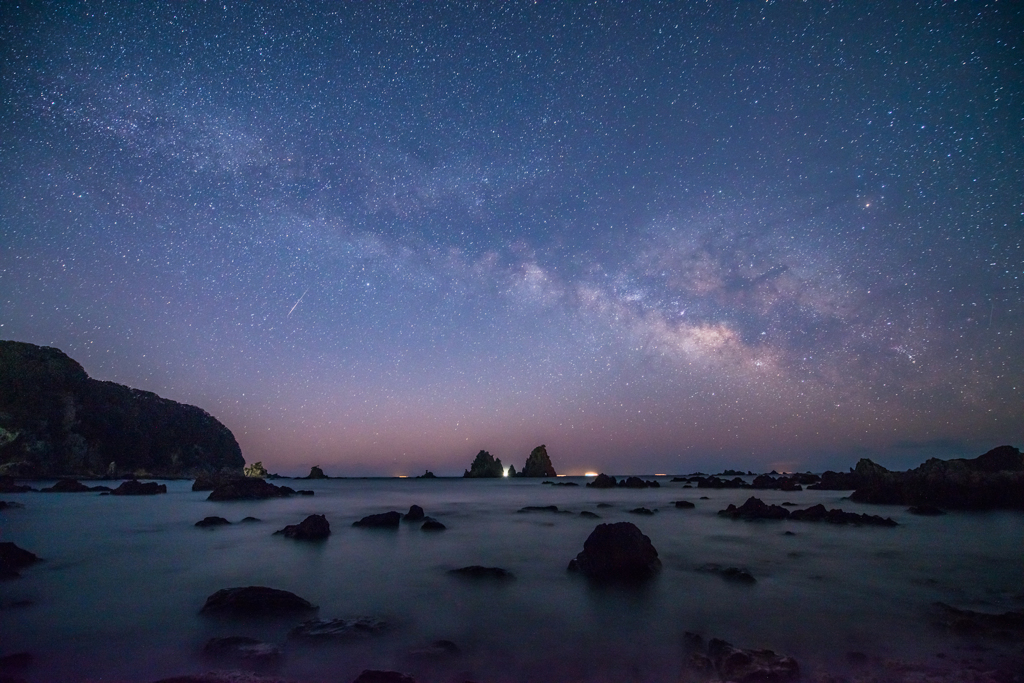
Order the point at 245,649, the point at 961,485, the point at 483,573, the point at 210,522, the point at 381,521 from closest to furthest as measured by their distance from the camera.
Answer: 1. the point at 245,649
2. the point at 483,573
3. the point at 210,522
4. the point at 381,521
5. the point at 961,485

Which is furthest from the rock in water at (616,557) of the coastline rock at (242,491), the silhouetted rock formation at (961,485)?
the coastline rock at (242,491)

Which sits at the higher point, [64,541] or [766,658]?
[766,658]

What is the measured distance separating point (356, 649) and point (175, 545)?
42.2 feet

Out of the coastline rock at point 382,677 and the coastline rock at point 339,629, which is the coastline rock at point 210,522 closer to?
the coastline rock at point 339,629

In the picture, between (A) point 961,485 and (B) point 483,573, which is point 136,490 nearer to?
(B) point 483,573

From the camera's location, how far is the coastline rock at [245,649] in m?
5.64

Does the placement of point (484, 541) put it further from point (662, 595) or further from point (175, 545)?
point (175, 545)

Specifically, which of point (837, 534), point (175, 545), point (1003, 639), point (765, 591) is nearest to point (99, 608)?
point (175, 545)

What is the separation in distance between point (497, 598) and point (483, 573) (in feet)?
6.67

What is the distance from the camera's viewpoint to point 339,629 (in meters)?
6.88

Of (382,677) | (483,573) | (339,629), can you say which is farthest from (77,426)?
(382,677)

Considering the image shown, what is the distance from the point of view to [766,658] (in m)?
5.80

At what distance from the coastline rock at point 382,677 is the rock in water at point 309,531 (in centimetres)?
1313

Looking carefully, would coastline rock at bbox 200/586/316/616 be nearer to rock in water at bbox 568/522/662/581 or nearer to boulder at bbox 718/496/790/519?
rock in water at bbox 568/522/662/581
